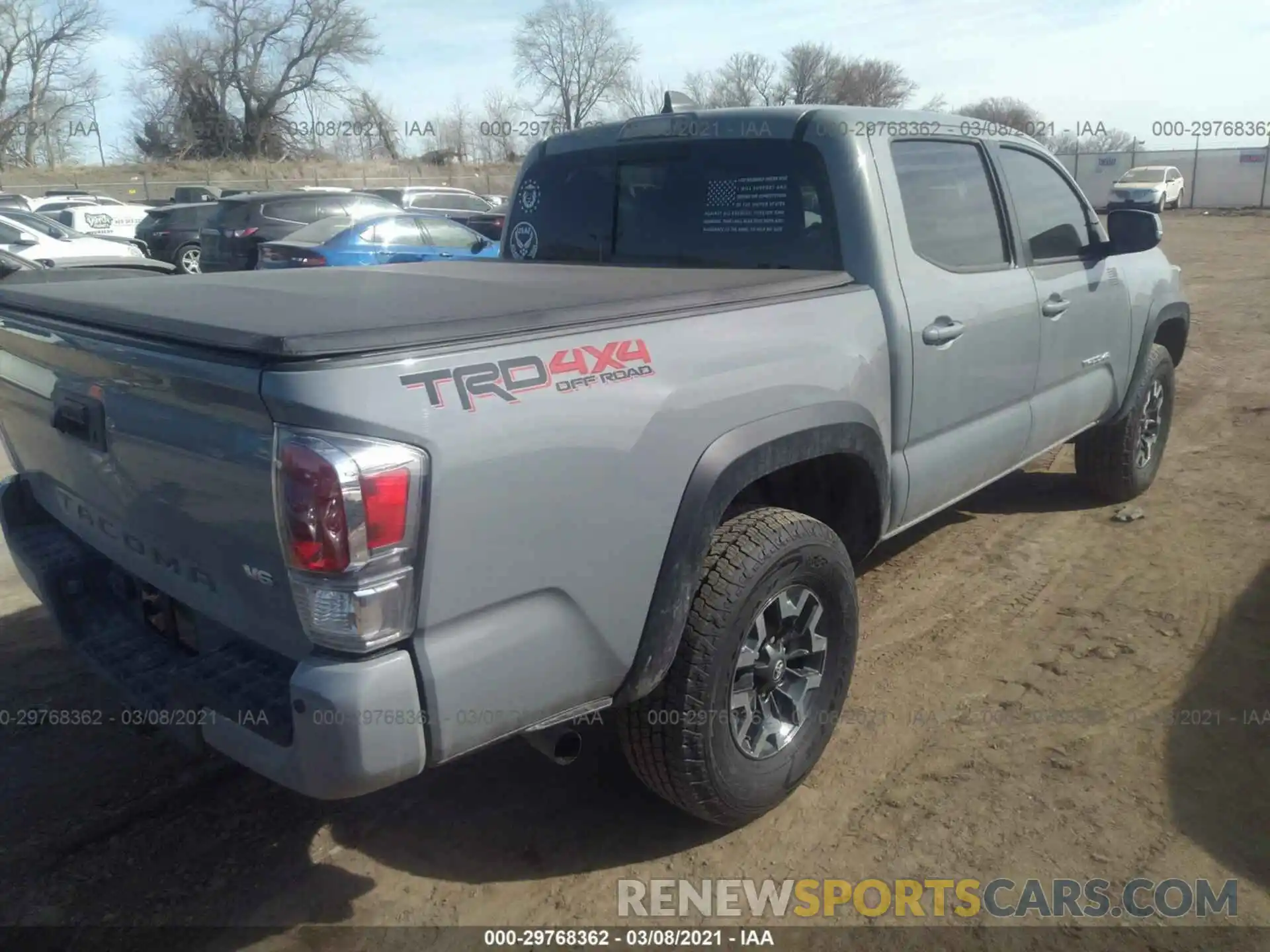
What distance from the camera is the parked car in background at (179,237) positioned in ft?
61.2

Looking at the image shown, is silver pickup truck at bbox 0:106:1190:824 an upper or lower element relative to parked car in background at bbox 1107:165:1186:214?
lower

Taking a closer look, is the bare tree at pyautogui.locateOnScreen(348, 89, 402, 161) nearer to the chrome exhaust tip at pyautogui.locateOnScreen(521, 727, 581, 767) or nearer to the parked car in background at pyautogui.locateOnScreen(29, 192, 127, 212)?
the parked car in background at pyautogui.locateOnScreen(29, 192, 127, 212)

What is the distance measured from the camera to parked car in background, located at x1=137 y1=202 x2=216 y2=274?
18.7 m

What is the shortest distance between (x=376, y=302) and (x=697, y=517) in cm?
98

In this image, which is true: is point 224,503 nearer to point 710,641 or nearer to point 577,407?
point 577,407

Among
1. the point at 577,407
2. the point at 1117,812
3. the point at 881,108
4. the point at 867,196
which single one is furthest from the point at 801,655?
the point at 881,108

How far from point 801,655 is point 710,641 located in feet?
1.66

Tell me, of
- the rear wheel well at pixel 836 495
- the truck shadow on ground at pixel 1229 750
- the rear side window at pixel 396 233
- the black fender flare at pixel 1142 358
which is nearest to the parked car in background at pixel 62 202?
the rear side window at pixel 396 233

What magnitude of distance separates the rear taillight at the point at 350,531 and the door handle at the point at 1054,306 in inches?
121

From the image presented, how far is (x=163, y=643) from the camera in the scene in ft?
8.86

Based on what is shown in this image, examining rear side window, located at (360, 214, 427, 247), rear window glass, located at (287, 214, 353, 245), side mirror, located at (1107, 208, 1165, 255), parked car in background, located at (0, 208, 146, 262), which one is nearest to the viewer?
side mirror, located at (1107, 208, 1165, 255)

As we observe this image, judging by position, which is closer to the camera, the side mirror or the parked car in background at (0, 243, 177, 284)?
the parked car in background at (0, 243, 177, 284)

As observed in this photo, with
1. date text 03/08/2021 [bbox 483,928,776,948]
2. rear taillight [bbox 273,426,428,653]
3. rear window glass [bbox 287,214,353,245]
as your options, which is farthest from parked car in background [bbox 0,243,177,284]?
date text 03/08/2021 [bbox 483,928,776,948]

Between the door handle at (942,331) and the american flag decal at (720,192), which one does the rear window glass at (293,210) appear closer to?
the american flag decal at (720,192)
